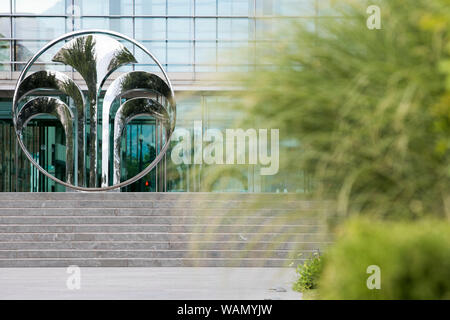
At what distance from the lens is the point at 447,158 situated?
3.59 m

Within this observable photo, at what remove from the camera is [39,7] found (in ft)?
88.9

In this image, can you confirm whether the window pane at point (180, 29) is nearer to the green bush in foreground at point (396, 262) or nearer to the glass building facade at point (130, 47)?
the glass building facade at point (130, 47)

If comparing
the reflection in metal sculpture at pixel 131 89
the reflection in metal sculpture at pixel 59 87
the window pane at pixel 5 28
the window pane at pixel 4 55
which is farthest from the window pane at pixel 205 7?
the reflection in metal sculpture at pixel 59 87

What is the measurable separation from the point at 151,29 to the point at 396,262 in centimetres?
2475

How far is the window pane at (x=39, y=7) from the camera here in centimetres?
2692

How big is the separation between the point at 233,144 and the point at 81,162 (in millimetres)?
14877

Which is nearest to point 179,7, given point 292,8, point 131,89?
point 131,89

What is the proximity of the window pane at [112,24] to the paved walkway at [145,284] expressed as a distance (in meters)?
14.5

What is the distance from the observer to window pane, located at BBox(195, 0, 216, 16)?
88.5ft

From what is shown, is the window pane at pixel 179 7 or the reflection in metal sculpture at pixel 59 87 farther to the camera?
the window pane at pixel 179 7

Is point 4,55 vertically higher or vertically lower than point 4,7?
lower
